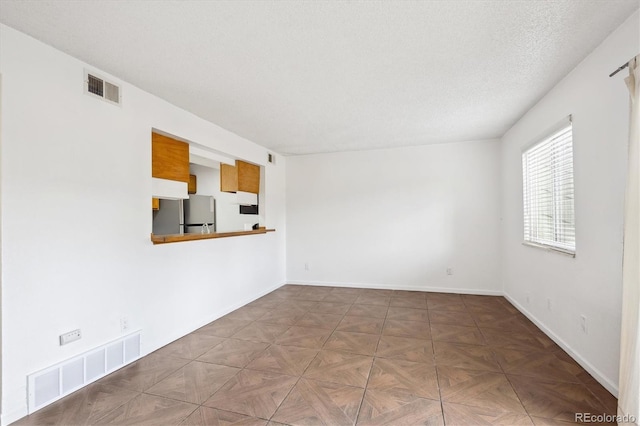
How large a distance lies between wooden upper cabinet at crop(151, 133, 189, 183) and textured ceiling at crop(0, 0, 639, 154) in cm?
44

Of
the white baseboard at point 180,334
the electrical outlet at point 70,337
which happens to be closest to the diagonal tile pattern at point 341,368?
the white baseboard at point 180,334

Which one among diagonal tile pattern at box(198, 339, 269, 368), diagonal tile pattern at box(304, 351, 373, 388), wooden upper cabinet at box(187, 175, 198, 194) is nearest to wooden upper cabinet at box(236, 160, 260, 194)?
wooden upper cabinet at box(187, 175, 198, 194)

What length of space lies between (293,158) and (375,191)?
1.75m

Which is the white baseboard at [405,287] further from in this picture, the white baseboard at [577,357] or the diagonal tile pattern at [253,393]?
the diagonal tile pattern at [253,393]

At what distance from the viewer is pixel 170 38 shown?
197 cm

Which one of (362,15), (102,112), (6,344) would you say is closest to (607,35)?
(362,15)

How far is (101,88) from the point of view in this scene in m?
2.41

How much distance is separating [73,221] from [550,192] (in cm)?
438

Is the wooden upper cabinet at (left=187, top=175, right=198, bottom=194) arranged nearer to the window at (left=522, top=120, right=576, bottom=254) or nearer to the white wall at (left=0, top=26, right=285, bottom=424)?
the white wall at (left=0, top=26, right=285, bottom=424)

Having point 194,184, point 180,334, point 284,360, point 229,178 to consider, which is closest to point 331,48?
point 284,360

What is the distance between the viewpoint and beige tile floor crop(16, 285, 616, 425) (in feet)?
6.14

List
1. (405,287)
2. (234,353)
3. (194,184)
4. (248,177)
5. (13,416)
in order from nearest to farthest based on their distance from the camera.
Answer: (13,416), (234,353), (248,177), (405,287), (194,184)

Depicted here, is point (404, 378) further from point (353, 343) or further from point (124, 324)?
point (124, 324)

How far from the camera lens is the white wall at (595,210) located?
6.41ft
